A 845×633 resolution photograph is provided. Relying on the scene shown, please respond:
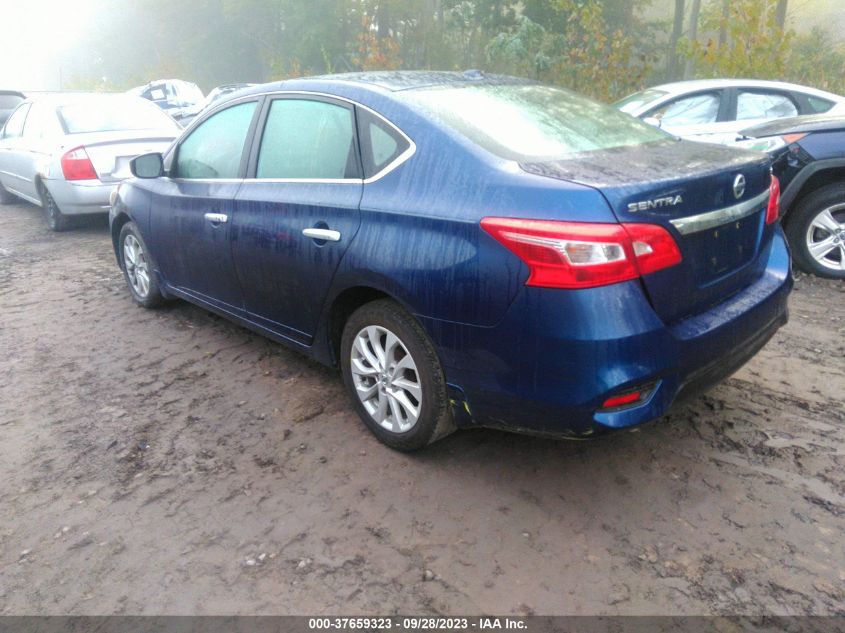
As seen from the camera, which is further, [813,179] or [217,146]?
[813,179]

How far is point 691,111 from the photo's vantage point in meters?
7.41

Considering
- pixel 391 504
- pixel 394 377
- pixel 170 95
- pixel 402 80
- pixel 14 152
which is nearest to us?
pixel 391 504

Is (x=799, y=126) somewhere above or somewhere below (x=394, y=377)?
above

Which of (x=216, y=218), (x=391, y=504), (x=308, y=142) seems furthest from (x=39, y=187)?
(x=391, y=504)

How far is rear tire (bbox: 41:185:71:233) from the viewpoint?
27.7 ft

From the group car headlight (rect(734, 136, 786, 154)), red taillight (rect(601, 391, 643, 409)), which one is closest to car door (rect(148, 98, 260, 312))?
red taillight (rect(601, 391, 643, 409))

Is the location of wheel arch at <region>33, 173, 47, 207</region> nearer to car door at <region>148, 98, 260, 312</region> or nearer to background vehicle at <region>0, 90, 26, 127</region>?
car door at <region>148, 98, 260, 312</region>

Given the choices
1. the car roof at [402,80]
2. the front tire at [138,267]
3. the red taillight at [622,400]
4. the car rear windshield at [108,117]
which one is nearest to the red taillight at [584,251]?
the red taillight at [622,400]

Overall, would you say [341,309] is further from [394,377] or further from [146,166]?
[146,166]

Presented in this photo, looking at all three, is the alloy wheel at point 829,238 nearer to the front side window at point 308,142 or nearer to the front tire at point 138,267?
the front side window at point 308,142

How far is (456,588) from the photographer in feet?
7.91

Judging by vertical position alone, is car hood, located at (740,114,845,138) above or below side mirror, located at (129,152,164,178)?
above

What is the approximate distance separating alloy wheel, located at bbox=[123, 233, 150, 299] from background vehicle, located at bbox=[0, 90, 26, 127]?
10.7 m

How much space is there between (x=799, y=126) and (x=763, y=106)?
2088 millimetres
